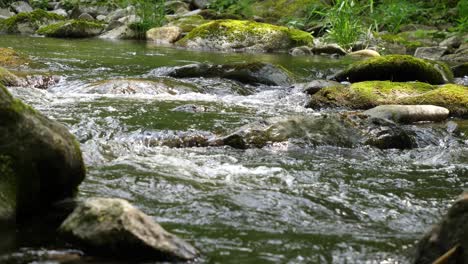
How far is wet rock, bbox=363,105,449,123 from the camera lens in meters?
6.20

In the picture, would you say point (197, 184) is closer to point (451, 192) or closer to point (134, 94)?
point (451, 192)

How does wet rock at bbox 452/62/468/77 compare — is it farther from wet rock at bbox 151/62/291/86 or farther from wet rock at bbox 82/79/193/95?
wet rock at bbox 82/79/193/95

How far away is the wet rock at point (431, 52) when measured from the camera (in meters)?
12.5

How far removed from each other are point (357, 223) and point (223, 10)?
1840 centimetres

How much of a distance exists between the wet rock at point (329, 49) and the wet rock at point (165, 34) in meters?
4.09

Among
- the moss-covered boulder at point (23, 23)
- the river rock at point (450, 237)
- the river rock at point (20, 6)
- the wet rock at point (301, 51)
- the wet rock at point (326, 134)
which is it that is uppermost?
the river rock at point (450, 237)

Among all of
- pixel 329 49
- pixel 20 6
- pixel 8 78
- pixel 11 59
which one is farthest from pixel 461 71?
pixel 20 6

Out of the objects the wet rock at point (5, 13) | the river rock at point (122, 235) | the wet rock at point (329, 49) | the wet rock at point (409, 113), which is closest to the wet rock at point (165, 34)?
the wet rock at point (329, 49)

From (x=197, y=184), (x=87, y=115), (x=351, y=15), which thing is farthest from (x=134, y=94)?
(x=351, y=15)

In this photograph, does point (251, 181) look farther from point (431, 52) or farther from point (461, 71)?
point (431, 52)

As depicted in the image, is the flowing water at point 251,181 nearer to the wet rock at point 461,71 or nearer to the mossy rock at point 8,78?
the mossy rock at point 8,78

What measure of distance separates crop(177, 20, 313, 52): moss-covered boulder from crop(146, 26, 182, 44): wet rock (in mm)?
604

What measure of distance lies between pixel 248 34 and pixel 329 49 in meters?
2.51

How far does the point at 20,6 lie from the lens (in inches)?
830
